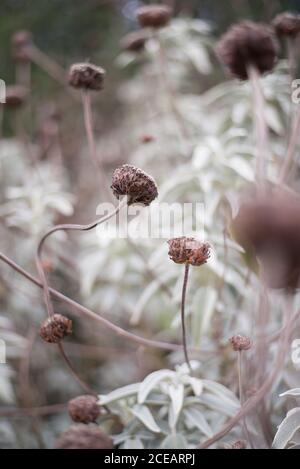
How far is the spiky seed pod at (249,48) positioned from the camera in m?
0.64

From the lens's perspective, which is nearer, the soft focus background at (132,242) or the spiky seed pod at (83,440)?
the spiky seed pod at (83,440)

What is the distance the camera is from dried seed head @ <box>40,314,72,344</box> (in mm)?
537

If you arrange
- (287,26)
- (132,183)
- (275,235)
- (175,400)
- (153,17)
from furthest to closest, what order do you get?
(153,17)
(287,26)
(175,400)
(132,183)
(275,235)

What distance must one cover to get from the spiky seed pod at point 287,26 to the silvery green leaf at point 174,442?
51 cm

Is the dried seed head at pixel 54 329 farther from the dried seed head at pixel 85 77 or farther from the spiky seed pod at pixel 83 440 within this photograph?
the dried seed head at pixel 85 77

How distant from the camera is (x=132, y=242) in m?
0.90

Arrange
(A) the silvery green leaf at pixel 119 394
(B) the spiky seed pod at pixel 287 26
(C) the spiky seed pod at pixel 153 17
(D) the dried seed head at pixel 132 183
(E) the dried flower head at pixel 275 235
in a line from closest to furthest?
1. (E) the dried flower head at pixel 275 235
2. (D) the dried seed head at pixel 132 183
3. (A) the silvery green leaf at pixel 119 394
4. (B) the spiky seed pod at pixel 287 26
5. (C) the spiky seed pod at pixel 153 17

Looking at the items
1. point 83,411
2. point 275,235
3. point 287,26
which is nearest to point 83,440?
point 83,411

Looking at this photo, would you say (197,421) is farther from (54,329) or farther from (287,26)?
(287,26)

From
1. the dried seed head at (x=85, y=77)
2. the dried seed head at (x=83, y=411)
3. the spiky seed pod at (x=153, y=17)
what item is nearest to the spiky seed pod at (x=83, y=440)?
the dried seed head at (x=83, y=411)

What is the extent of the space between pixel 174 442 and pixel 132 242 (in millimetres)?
373

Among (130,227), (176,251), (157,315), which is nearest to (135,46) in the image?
(130,227)

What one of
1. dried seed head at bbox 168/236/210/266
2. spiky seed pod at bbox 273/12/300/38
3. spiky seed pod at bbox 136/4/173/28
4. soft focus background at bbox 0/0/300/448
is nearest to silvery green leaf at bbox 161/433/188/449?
soft focus background at bbox 0/0/300/448
